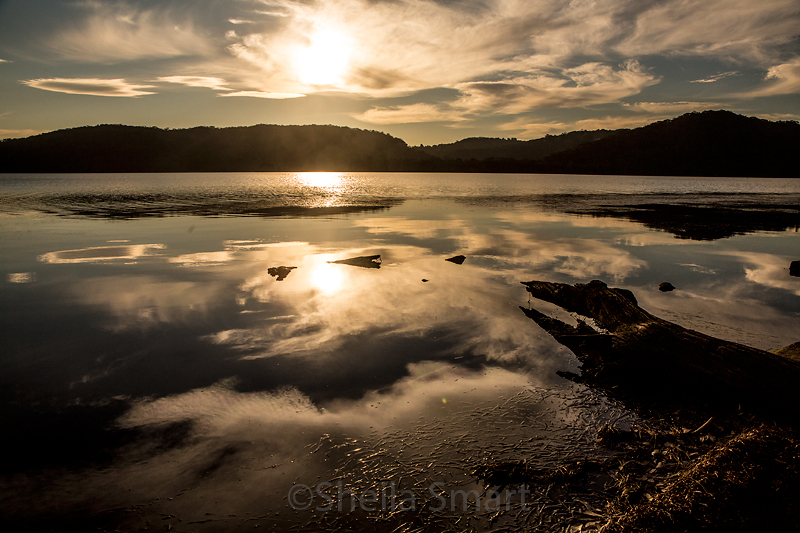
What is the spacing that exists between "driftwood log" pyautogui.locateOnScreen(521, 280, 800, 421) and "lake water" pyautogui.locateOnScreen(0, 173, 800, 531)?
0.71m

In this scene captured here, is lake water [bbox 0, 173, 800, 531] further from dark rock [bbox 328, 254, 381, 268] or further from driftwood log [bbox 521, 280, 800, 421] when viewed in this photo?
driftwood log [bbox 521, 280, 800, 421]

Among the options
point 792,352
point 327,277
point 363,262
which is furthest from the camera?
point 363,262

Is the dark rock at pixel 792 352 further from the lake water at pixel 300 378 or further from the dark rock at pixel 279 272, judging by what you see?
the dark rock at pixel 279 272

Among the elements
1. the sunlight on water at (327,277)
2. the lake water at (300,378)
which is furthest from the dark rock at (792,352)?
the sunlight on water at (327,277)

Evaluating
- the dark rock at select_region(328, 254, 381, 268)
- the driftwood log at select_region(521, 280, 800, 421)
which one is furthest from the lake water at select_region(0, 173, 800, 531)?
the driftwood log at select_region(521, 280, 800, 421)

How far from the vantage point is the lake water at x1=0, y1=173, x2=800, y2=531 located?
17.0 feet

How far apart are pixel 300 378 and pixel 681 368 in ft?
23.5

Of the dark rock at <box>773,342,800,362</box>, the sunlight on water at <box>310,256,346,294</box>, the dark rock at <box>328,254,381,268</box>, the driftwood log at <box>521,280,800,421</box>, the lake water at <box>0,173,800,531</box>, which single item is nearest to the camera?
the lake water at <box>0,173,800,531</box>

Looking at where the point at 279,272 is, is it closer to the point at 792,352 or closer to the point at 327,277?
the point at 327,277

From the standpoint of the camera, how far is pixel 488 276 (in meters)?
16.1

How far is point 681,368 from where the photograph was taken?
741 centimetres

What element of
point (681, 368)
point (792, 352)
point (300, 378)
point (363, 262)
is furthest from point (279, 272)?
point (792, 352)

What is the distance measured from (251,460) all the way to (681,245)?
26.0 metres

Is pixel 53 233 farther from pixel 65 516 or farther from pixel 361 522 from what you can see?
pixel 361 522
